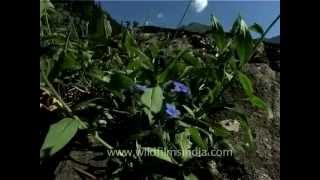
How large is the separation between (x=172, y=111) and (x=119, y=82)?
120 millimetres

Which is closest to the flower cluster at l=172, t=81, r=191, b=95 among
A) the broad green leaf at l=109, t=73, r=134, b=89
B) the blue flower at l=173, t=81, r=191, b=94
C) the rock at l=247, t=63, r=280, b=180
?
the blue flower at l=173, t=81, r=191, b=94

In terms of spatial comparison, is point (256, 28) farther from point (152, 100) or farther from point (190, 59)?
point (152, 100)

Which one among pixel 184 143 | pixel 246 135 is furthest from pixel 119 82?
pixel 246 135

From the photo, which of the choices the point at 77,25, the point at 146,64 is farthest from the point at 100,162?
the point at 77,25

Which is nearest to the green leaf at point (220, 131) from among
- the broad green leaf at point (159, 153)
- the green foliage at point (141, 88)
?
the green foliage at point (141, 88)

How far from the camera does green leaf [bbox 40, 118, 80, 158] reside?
972mm

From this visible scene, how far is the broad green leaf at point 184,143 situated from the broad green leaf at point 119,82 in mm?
135

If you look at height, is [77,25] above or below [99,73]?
above

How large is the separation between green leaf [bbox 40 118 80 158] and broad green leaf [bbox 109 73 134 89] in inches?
4.6

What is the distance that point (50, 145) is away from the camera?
98 cm

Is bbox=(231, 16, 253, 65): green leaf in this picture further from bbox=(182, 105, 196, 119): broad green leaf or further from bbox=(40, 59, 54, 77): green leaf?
bbox=(40, 59, 54, 77): green leaf

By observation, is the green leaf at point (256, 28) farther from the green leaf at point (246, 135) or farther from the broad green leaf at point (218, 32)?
the green leaf at point (246, 135)
